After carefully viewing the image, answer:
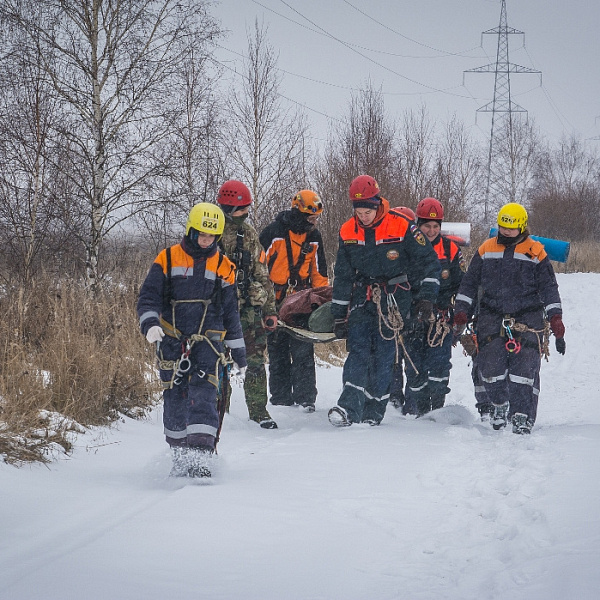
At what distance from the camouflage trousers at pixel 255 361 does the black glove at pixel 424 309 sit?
1432 mm

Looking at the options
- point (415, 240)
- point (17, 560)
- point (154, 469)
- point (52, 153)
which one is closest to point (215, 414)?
point (154, 469)

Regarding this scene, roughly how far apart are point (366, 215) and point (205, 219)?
1899 millimetres

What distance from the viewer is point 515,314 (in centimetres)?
A: 638

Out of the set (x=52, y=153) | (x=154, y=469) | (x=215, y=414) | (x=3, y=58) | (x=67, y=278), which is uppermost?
(x=3, y=58)

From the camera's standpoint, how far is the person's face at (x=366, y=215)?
6102 mm

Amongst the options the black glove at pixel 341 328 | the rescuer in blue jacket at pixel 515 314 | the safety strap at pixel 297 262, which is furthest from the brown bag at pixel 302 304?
the rescuer in blue jacket at pixel 515 314

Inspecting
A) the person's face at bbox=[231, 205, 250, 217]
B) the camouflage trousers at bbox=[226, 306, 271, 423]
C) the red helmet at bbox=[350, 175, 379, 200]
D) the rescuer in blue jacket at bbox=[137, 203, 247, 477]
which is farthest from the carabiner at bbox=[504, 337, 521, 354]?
the rescuer in blue jacket at bbox=[137, 203, 247, 477]

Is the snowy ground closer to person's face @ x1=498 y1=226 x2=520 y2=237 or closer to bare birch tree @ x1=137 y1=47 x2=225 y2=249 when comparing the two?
person's face @ x1=498 y1=226 x2=520 y2=237

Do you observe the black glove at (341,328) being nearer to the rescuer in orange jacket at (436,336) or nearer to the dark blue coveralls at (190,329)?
the rescuer in orange jacket at (436,336)

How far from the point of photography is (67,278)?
8.44 m

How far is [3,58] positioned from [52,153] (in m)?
1.65

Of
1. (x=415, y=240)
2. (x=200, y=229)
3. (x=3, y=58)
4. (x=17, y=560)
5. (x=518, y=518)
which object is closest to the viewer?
(x=17, y=560)

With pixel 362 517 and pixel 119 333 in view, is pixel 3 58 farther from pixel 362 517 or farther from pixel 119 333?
pixel 362 517

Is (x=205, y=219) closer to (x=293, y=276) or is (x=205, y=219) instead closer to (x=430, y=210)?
(x=293, y=276)
